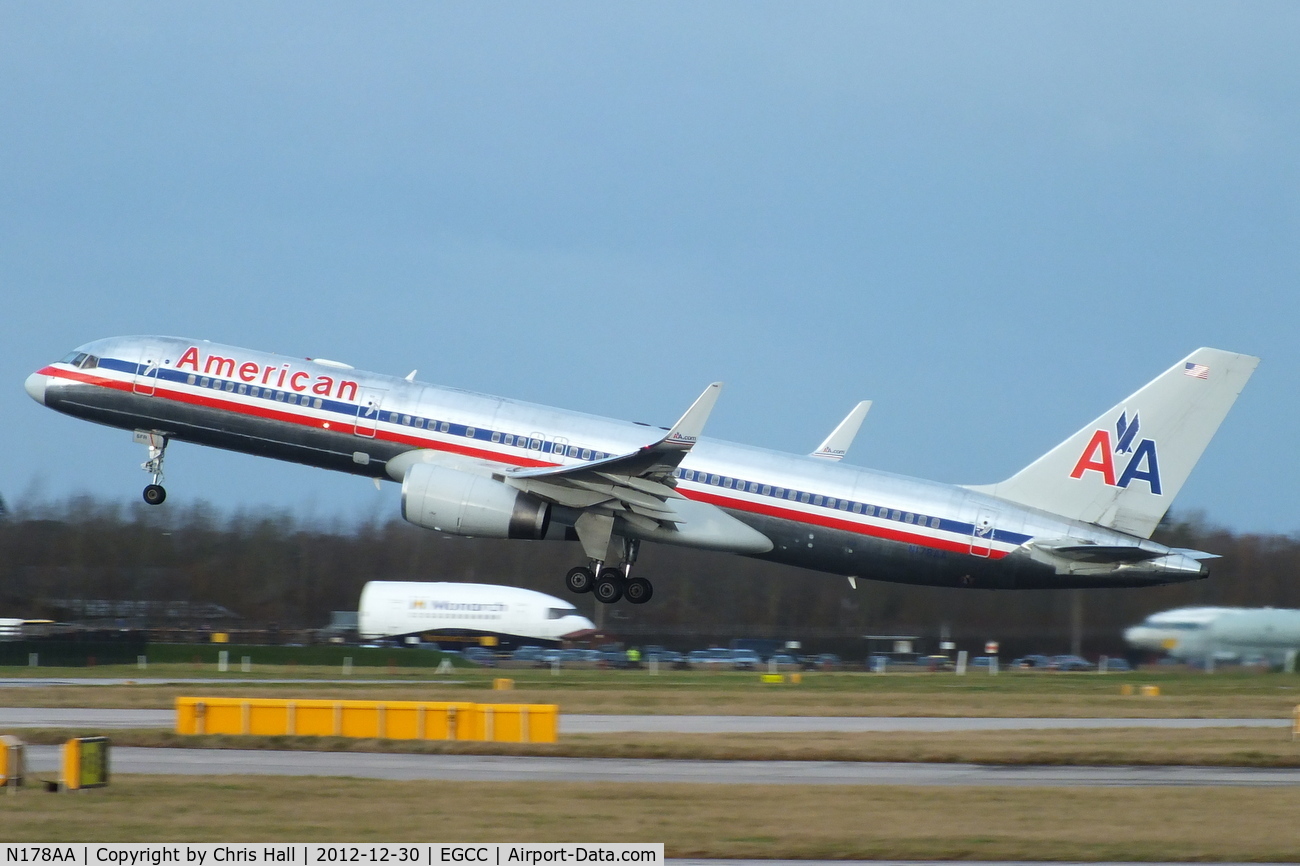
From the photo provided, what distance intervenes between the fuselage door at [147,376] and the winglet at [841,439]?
1728cm

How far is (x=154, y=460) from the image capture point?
3831cm

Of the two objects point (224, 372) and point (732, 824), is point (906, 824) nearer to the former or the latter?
point (732, 824)

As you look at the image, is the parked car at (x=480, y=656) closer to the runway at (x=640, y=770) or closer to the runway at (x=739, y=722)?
the runway at (x=739, y=722)

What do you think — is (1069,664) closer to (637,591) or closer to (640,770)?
(637,591)

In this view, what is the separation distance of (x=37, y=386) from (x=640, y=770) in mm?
22750

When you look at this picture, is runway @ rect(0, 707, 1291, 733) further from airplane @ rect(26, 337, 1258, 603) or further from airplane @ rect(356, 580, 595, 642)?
airplane @ rect(356, 580, 595, 642)

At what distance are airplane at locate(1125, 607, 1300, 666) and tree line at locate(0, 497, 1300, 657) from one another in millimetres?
652

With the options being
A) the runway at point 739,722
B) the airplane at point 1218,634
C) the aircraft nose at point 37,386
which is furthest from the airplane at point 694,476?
the airplane at point 1218,634

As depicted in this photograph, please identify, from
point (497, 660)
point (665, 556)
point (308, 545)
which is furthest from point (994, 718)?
point (308, 545)

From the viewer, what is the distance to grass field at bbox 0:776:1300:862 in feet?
56.5

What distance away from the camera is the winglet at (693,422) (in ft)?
105

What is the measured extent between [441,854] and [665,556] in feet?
169

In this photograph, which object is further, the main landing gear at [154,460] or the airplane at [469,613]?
the airplane at [469,613]

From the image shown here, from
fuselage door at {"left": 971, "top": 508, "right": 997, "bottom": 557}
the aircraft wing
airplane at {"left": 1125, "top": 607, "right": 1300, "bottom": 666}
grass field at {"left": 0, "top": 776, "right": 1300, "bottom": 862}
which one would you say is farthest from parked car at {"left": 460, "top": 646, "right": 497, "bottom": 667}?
grass field at {"left": 0, "top": 776, "right": 1300, "bottom": 862}
